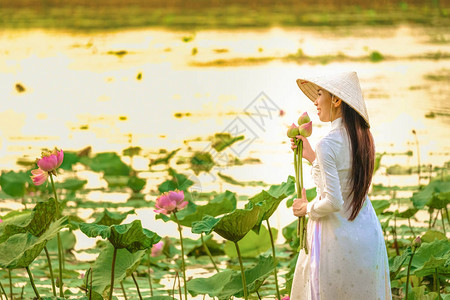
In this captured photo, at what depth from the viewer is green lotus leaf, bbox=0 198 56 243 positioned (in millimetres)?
2172

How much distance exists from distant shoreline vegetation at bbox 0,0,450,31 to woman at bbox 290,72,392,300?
5.93 m

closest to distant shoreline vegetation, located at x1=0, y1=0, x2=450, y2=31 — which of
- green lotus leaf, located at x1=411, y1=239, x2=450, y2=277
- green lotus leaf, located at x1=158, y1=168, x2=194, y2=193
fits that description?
green lotus leaf, located at x1=158, y1=168, x2=194, y2=193

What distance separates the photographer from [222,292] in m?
2.28

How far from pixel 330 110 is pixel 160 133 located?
3.10 meters

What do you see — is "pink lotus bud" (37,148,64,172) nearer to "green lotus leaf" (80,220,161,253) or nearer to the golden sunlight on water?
"green lotus leaf" (80,220,161,253)

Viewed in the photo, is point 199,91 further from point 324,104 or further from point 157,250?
point 324,104

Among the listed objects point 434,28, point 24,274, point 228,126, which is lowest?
point 24,274

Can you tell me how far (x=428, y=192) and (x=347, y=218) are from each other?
1.22 meters

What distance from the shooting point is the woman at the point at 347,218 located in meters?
1.89

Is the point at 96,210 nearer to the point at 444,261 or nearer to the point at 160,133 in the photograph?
the point at 160,133

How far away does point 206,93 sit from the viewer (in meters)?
5.90

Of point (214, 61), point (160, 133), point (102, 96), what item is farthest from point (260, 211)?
point (214, 61)

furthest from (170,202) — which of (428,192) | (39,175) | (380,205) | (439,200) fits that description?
(428,192)

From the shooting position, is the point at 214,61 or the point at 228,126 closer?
the point at 228,126
